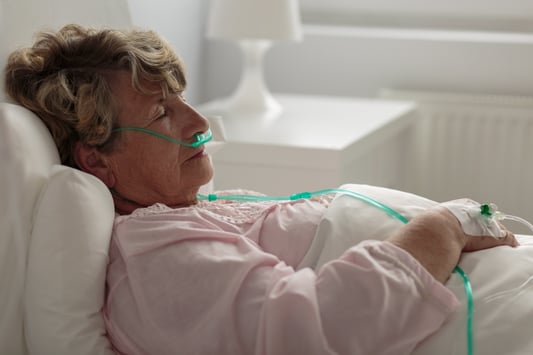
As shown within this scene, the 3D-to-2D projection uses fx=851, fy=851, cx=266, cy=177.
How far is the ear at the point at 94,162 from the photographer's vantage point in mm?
1398

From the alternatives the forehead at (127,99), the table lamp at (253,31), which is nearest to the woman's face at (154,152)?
the forehead at (127,99)

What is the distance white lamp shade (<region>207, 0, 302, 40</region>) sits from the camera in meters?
2.73

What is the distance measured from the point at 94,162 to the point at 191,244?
263 mm

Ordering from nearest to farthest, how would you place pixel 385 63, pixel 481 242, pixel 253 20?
pixel 481 242
pixel 253 20
pixel 385 63

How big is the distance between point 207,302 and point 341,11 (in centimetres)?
245

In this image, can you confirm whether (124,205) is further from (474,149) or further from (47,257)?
(474,149)

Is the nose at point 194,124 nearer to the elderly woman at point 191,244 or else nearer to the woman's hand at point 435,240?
the elderly woman at point 191,244

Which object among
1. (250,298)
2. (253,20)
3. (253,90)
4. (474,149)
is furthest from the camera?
(474,149)

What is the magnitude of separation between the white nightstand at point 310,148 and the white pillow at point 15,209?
104cm

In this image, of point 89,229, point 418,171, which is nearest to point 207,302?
point 89,229

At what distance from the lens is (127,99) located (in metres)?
1.38

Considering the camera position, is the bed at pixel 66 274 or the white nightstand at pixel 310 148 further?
the white nightstand at pixel 310 148

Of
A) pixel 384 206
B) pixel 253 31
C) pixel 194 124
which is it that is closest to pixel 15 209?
pixel 194 124

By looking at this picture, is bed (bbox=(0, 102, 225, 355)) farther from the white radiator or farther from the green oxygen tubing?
the white radiator
